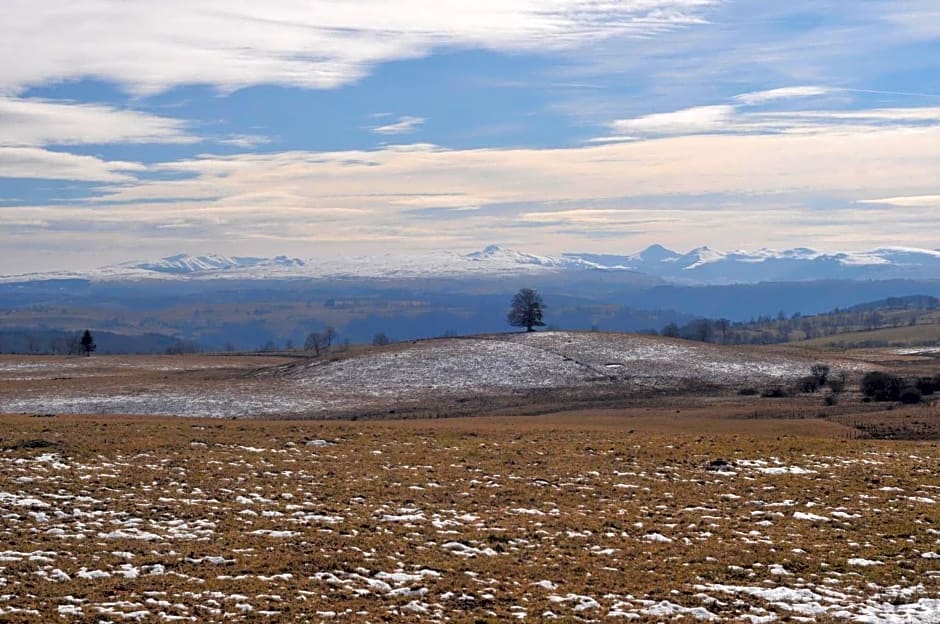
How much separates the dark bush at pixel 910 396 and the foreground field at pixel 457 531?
30.1 metres

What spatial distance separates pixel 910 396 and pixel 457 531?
53.0 m

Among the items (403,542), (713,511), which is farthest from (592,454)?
(403,542)

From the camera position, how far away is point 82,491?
23656 mm

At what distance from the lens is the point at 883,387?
215ft

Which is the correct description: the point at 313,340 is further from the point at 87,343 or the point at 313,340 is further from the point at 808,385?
the point at 808,385

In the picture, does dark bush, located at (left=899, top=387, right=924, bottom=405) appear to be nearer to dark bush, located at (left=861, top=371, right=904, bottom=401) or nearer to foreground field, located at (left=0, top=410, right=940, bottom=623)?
dark bush, located at (left=861, top=371, right=904, bottom=401)

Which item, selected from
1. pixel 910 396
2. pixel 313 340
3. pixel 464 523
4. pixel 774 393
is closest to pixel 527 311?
pixel 774 393

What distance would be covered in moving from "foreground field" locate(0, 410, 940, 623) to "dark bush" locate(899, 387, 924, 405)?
3014 cm

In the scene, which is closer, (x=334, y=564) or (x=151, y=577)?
(x=151, y=577)

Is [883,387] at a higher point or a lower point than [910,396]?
higher

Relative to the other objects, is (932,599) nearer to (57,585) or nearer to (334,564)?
(334,564)

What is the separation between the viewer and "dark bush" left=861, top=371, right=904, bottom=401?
65062mm

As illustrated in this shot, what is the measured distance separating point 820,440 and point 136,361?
117763 millimetres

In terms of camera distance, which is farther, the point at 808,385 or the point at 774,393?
the point at 808,385
